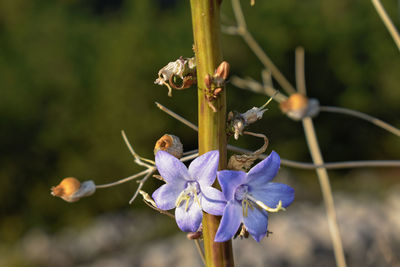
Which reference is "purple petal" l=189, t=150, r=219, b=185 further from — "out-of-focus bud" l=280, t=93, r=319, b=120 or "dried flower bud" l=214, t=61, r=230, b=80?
"out-of-focus bud" l=280, t=93, r=319, b=120

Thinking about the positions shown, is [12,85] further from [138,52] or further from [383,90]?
[383,90]

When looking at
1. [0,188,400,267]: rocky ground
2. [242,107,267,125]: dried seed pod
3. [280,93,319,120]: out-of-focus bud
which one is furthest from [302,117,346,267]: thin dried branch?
A: [0,188,400,267]: rocky ground

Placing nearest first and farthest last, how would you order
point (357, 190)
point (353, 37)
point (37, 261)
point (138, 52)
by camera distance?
1. point (37, 261)
2. point (138, 52)
3. point (357, 190)
4. point (353, 37)

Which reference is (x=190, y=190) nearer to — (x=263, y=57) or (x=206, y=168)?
(x=206, y=168)

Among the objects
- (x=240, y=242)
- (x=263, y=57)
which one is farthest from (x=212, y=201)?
(x=240, y=242)

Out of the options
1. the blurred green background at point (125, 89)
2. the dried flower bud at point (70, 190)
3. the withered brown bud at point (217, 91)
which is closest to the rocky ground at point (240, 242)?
the blurred green background at point (125, 89)

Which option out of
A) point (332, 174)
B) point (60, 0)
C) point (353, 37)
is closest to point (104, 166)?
point (60, 0)
